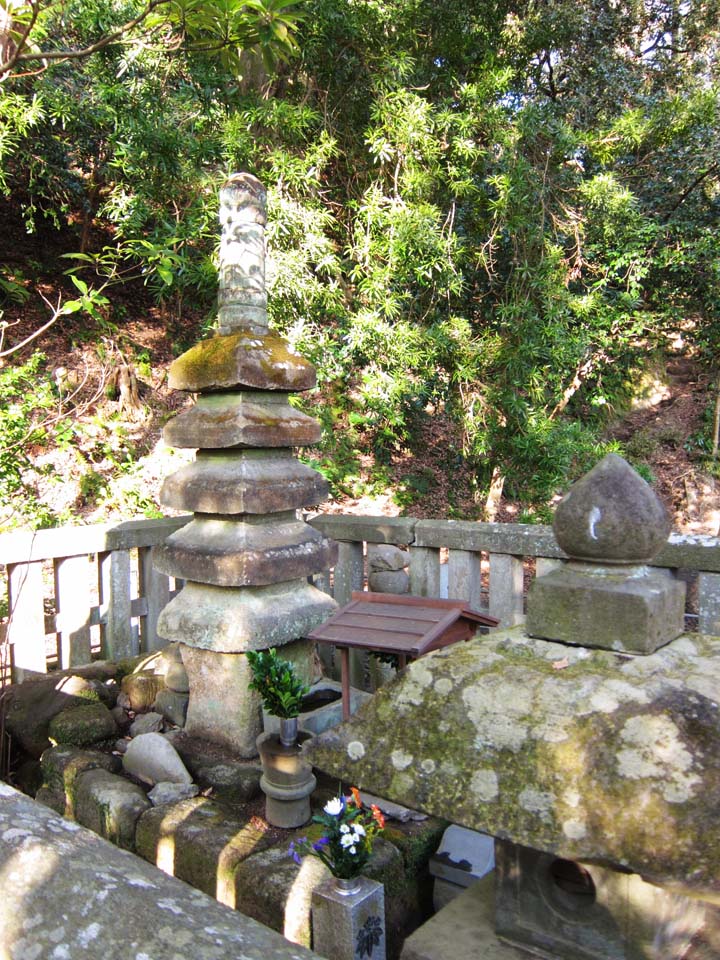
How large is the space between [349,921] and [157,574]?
2.62 metres

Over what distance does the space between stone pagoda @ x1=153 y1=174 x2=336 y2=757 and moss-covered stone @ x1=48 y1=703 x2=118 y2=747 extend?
398 mm

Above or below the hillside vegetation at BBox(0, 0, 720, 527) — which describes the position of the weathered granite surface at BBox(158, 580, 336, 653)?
below

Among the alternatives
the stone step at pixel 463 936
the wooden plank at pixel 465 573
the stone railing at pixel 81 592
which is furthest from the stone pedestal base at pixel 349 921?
the stone railing at pixel 81 592

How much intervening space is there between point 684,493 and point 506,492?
3.16 meters

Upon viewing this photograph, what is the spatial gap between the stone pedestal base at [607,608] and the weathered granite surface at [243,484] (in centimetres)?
171

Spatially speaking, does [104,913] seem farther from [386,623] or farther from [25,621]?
[25,621]

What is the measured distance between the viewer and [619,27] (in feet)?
29.5

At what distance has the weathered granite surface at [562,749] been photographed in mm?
1276

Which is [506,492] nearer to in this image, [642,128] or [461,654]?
Answer: [642,128]

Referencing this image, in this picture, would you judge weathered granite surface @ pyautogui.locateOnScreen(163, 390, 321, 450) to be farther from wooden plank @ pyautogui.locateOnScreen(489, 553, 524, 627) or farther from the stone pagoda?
wooden plank @ pyautogui.locateOnScreen(489, 553, 524, 627)

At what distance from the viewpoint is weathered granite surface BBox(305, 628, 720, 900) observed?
128 centimetres

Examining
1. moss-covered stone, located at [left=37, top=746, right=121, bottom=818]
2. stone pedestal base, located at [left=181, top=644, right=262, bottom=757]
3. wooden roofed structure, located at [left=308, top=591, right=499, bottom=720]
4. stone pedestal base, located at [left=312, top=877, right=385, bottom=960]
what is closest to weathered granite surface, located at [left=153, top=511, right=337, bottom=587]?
stone pedestal base, located at [left=181, top=644, right=262, bottom=757]

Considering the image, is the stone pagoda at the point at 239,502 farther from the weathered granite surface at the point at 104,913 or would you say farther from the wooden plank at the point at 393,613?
the weathered granite surface at the point at 104,913

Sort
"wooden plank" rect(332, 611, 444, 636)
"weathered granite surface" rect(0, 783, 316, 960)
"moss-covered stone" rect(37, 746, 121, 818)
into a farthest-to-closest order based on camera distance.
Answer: "moss-covered stone" rect(37, 746, 121, 818), "wooden plank" rect(332, 611, 444, 636), "weathered granite surface" rect(0, 783, 316, 960)
